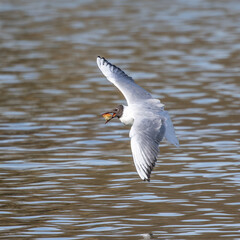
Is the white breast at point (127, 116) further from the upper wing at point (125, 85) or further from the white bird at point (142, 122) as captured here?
the upper wing at point (125, 85)

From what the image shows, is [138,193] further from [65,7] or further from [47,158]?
[65,7]

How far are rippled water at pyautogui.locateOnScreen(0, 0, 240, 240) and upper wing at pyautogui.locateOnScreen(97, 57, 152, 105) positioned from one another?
907mm

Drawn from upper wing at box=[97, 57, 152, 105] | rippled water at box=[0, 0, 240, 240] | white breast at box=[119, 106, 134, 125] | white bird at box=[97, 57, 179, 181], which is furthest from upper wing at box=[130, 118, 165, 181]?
upper wing at box=[97, 57, 152, 105]

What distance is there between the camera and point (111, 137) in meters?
12.2

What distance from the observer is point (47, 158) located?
10906 mm

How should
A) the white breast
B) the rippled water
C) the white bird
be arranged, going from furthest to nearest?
1. the white breast
2. the white bird
3. the rippled water

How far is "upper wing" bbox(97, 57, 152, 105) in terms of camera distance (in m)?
9.91

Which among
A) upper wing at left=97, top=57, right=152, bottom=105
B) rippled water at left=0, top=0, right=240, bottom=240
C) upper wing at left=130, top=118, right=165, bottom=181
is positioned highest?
upper wing at left=97, top=57, right=152, bottom=105

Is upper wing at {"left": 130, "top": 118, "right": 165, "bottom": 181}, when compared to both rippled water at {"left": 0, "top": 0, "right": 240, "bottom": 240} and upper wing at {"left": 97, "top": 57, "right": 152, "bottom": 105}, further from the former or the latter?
upper wing at {"left": 97, "top": 57, "right": 152, "bottom": 105}

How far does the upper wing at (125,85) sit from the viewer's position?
390 inches

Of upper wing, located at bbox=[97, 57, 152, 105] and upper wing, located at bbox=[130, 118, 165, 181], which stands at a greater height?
upper wing, located at bbox=[97, 57, 152, 105]

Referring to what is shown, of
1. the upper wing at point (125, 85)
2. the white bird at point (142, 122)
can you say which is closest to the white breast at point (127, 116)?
the white bird at point (142, 122)

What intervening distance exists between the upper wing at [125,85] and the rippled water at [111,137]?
35.7 inches

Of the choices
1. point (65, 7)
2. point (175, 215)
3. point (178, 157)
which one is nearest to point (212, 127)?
point (178, 157)
